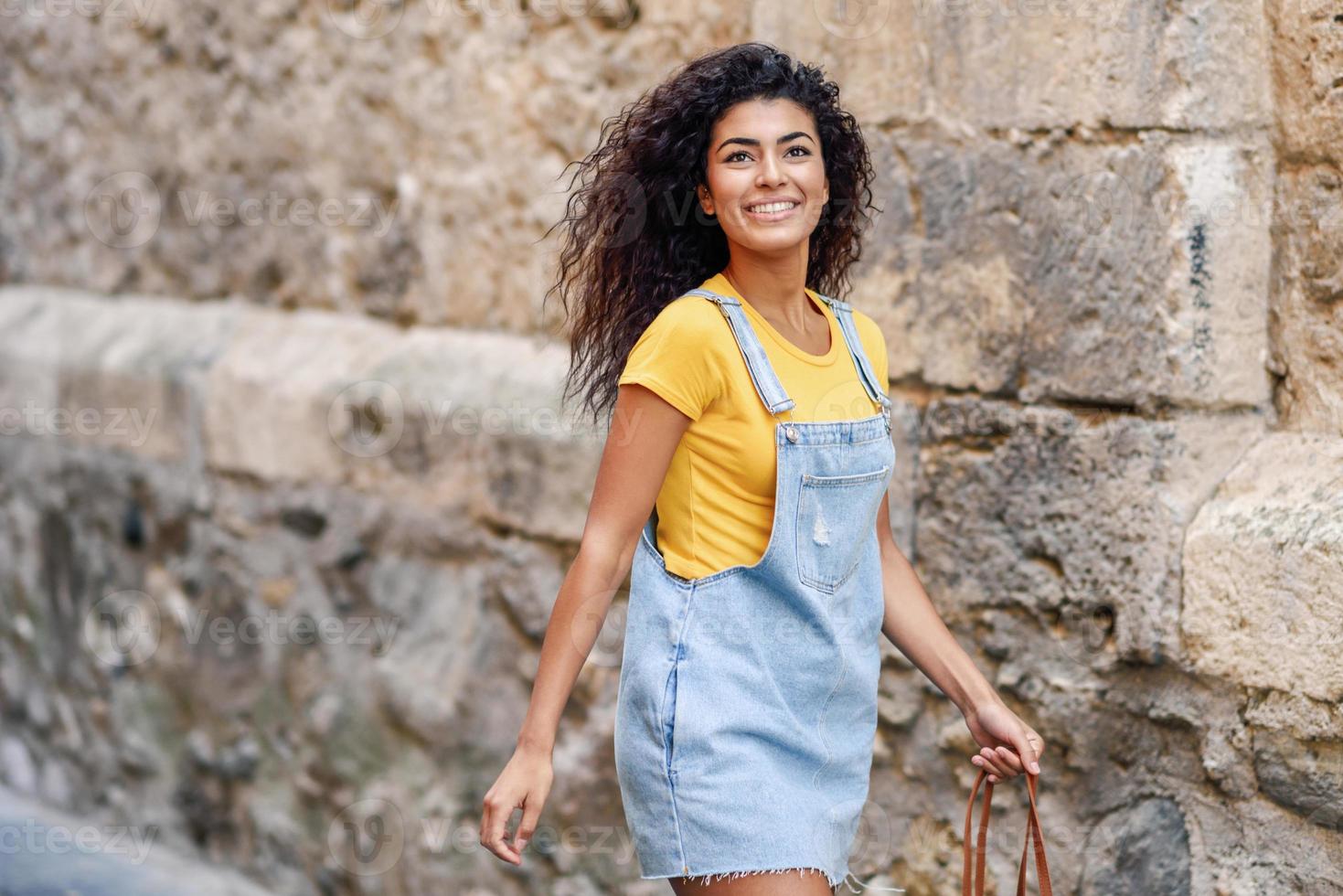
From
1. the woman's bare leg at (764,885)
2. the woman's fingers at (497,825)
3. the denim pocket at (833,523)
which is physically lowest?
the woman's bare leg at (764,885)

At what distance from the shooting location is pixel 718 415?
193 centimetres

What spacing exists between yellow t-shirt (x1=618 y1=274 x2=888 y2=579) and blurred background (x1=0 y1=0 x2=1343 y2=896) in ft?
2.35

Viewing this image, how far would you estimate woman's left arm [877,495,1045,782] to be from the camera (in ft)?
6.61

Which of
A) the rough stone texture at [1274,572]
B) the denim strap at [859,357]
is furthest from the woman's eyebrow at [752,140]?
the rough stone texture at [1274,572]

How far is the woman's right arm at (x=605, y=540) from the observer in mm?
1897

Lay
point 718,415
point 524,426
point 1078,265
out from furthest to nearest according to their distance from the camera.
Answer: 1. point 524,426
2. point 1078,265
3. point 718,415

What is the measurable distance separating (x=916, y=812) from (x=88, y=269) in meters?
3.17

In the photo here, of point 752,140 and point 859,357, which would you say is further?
point 859,357

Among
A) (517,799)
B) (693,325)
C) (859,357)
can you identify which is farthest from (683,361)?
(517,799)

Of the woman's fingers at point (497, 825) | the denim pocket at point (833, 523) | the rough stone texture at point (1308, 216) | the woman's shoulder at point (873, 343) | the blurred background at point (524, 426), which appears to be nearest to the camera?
the woman's fingers at point (497, 825)

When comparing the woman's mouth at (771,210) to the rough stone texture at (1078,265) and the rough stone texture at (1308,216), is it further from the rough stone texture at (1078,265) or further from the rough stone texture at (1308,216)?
the rough stone texture at (1308,216)

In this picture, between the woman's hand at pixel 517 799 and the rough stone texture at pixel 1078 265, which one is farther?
the rough stone texture at pixel 1078 265

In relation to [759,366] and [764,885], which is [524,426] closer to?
[759,366]

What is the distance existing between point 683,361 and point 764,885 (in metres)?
0.65
